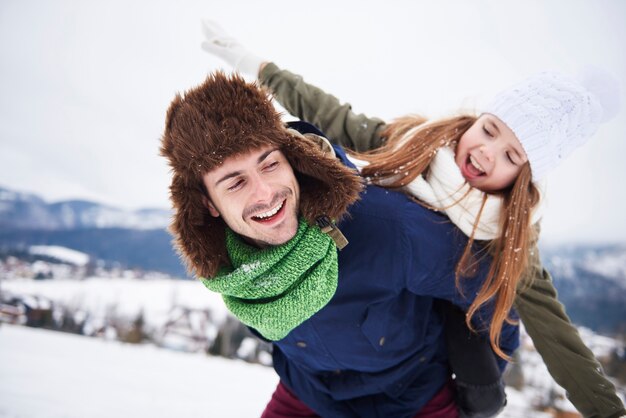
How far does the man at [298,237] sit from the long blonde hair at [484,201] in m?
0.07

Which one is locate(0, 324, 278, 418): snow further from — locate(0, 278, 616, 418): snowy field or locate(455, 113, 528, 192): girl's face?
locate(455, 113, 528, 192): girl's face

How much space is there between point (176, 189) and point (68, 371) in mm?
6737

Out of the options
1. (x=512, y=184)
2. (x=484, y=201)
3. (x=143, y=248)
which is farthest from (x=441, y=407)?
(x=143, y=248)

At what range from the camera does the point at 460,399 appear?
181 cm

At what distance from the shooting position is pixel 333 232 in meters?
1.28

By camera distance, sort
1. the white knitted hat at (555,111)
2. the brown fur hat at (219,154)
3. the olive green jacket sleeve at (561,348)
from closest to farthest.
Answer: the brown fur hat at (219,154) → the olive green jacket sleeve at (561,348) → the white knitted hat at (555,111)

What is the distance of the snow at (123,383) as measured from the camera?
4246mm

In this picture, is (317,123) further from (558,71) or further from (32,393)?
(32,393)

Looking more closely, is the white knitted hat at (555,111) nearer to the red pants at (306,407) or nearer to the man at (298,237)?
the man at (298,237)

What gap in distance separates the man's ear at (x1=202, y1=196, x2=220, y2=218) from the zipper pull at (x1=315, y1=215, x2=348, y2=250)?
1.33 ft

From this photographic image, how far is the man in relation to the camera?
1186 millimetres

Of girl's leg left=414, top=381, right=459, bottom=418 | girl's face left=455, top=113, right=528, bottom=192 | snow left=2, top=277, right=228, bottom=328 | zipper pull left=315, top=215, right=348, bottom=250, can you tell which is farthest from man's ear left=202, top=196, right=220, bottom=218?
snow left=2, top=277, right=228, bottom=328

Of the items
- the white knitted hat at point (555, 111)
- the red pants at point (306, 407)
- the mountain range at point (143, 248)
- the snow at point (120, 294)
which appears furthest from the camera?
the mountain range at point (143, 248)

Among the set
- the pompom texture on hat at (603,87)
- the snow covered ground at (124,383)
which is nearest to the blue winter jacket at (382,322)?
the pompom texture on hat at (603,87)
